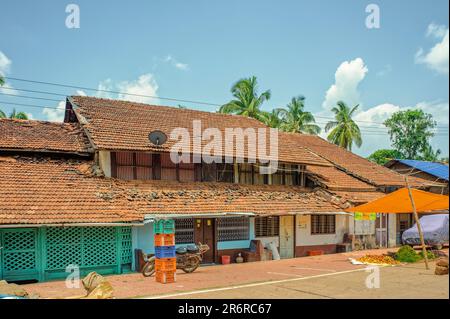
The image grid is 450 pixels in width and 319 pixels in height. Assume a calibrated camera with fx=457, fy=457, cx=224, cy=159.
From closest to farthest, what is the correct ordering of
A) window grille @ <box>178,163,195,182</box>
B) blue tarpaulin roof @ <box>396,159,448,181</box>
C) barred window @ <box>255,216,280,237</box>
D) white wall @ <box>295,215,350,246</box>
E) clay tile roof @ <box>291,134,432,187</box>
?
window grille @ <box>178,163,195,182</box> < barred window @ <box>255,216,280,237</box> < white wall @ <box>295,215,350,246</box> < clay tile roof @ <box>291,134,432,187</box> < blue tarpaulin roof @ <box>396,159,448,181</box>

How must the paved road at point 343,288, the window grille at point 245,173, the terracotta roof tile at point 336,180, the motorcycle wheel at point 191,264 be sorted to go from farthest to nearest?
the terracotta roof tile at point 336,180, the window grille at point 245,173, the motorcycle wheel at point 191,264, the paved road at point 343,288

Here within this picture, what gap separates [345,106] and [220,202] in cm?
2633

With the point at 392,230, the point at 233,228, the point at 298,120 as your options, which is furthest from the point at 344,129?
the point at 233,228

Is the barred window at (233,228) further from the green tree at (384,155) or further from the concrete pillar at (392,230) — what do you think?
the green tree at (384,155)

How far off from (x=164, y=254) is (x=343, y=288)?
4.95 m

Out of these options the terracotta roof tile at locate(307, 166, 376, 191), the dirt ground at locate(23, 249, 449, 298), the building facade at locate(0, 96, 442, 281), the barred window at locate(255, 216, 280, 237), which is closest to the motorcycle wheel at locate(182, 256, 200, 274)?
the dirt ground at locate(23, 249, 449, 298)

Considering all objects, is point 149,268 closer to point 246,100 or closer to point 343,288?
point 343,288

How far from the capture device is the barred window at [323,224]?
2149cm

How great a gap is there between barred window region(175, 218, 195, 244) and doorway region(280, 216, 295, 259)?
4707 mm

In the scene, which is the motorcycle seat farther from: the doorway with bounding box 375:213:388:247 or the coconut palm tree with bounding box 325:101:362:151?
the coconut palm tree with bounding box 325:101:362:151

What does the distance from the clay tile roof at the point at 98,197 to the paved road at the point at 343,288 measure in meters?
4.63

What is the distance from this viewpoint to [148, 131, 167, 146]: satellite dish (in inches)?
701

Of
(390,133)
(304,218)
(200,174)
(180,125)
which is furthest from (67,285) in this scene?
(390,133)

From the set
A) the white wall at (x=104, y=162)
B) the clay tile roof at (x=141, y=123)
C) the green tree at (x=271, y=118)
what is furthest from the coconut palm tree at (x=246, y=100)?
the white wall at (x=104, y=162)
